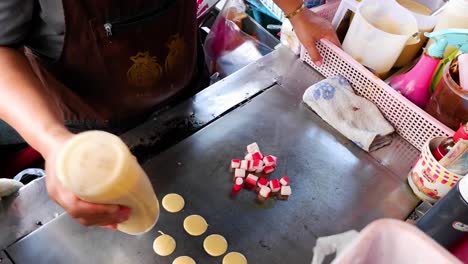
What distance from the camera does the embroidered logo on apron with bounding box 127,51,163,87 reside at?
3.18 feet

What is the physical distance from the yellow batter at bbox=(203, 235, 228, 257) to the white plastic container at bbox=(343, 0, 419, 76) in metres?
0.53

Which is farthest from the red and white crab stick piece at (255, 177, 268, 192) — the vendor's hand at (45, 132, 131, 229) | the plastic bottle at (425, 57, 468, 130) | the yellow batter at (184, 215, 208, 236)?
the plastic bottle at (425, 57, 468, 130)

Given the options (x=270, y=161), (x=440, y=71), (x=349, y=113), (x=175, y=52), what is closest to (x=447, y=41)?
(x=440, y=71)

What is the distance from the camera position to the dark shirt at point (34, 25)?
774mm

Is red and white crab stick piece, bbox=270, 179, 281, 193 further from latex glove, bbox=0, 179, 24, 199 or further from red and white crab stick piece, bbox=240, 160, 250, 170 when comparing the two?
latex glove, bbox=0, 179, 24, 199

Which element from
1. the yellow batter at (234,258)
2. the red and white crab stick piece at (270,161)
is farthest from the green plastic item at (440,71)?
the yellow batter at (234,258)

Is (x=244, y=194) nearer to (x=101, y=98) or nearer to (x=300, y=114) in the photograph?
(x=300, y=114)

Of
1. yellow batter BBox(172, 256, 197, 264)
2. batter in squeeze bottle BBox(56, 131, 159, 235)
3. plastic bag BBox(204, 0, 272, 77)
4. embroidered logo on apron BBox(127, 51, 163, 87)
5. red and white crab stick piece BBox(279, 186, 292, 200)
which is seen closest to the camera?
batter in squeeze bottle BBox(56, 131, 159, 235)

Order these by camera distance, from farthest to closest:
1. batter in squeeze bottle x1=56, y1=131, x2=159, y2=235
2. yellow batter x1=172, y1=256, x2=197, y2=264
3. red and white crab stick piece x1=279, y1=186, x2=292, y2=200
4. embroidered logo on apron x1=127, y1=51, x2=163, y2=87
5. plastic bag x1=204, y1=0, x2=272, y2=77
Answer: plastic bag x1=204, y1=0, x2=272, y2=77 → embroidered logo on apron x1=127, y1=51, x2=163, y2=87 → red and white crab stick piece x1=279, y1=186, x2=292, y2=200 → yellow batter x1=172, y1=256, x2=197, y2=264 → batter in squeeze bottle x1=56, y1=131, x2=159, y2=235

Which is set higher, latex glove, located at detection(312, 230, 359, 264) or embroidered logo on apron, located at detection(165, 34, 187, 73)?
embroidered logo on apron, located at detection(165, 34, 187, 73)

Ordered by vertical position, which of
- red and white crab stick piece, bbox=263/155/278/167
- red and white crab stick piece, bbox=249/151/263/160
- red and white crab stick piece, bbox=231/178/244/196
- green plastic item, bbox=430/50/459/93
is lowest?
red and white crab stick piece, bbox=231/178/244/196

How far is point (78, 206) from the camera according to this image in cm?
62

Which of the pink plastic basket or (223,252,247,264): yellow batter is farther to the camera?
the pink plastic basket

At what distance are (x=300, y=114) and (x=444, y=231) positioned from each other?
1.31 ft
